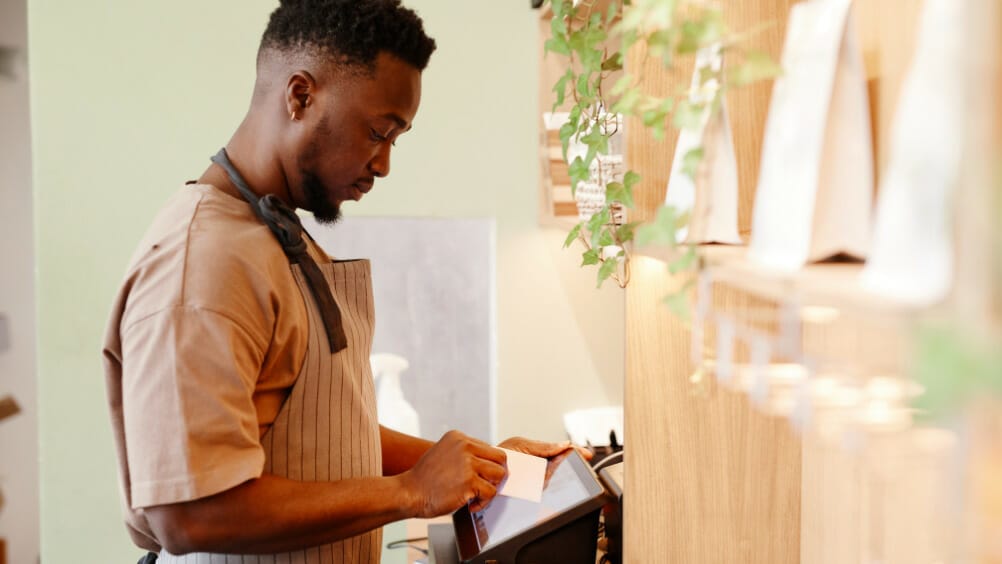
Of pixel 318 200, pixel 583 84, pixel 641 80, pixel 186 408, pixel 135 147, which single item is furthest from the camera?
pixel 135 147

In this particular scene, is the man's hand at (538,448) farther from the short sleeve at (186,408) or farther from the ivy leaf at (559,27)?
the ivy leaf at (559,27)

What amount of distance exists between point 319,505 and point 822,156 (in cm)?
78

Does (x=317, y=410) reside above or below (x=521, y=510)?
above

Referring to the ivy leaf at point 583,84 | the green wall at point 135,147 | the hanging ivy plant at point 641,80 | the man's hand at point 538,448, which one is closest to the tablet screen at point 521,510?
the man's hand at point 538,448

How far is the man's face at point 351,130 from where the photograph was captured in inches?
50.4

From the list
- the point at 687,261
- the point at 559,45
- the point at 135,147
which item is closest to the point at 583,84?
the point at 559,45

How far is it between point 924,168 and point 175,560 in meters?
1.16

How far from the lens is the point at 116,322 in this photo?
45.7 inches

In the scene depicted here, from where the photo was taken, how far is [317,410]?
48.8 inches

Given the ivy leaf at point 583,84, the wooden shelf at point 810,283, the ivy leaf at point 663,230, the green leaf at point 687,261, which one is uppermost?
the ivy leaf at point 583,84

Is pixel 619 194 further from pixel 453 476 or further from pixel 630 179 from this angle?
pixel 453 476

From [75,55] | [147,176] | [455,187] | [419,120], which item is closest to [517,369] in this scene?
[455,187]

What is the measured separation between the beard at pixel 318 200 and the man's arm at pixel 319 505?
16.0 inches

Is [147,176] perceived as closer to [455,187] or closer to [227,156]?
[455,187]
